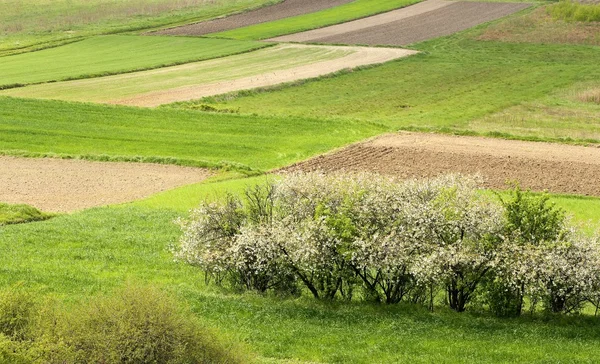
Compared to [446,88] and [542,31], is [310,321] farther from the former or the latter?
[542,31]

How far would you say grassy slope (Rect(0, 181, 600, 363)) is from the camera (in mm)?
24094

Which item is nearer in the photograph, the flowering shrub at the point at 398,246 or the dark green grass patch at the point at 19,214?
the flowering shrub at the point at 398,246

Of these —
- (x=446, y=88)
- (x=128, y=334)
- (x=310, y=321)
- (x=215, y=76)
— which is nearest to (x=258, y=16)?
(x=215, y=76)

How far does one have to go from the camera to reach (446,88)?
77375mm

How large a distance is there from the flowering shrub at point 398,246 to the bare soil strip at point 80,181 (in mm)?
16456

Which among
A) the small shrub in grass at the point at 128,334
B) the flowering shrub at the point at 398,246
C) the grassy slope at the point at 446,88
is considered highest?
the small shrub in grass at the point at 128,334

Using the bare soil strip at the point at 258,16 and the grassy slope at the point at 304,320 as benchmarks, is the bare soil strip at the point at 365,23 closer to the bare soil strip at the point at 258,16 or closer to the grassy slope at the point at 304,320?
the bare soil strip at the point at 258,16

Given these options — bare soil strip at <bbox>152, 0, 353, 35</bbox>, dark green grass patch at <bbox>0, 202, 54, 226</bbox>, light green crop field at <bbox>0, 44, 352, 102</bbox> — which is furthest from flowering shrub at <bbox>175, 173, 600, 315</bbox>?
bare soil strip at <bbox>152, 0, 353, 35</bbox>

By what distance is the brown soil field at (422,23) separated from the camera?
103 m

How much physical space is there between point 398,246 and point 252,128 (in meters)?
34.7

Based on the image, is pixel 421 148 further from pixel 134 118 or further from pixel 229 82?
pixel 229 82

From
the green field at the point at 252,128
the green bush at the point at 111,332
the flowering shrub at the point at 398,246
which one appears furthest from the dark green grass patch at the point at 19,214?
the green bush at the point at 111,332

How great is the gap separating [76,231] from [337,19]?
273ft

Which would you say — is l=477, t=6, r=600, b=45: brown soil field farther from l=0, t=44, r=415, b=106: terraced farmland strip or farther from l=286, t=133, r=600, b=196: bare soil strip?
l=286, t=133, r=600, b=196: bare soil strip
